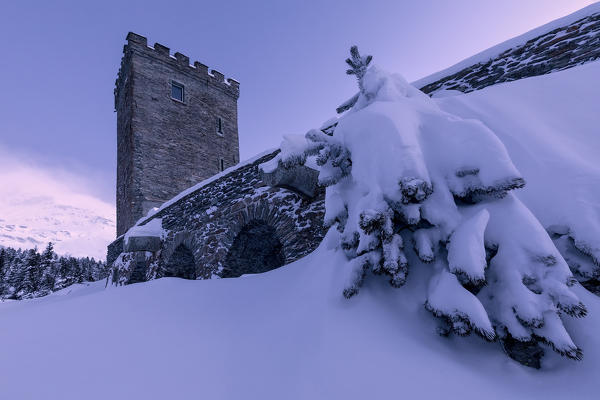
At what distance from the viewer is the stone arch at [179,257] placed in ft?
23.2

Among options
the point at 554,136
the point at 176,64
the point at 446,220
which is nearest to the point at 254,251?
the point at 446,220

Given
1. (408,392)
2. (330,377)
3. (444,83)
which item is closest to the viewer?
(408,392)

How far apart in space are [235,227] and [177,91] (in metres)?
11.2

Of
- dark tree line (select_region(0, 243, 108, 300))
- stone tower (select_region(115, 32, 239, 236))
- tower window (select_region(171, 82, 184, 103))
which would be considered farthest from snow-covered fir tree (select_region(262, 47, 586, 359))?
dark tree line (select_region(0, 243, 108, 300))

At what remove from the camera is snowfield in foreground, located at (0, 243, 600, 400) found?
132cm

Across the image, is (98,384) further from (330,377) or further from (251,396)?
(330,377)

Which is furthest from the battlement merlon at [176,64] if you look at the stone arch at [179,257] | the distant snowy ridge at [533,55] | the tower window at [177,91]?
the distant snowy ridge at [533,55]

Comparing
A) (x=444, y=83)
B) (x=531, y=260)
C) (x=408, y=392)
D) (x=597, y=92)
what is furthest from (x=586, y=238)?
(x=444, y=83)

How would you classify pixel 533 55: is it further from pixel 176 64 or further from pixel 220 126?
pixel 176 64

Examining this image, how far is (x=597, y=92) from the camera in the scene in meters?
2.64

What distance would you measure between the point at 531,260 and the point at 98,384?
7.31 ft

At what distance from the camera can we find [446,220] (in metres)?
1.69

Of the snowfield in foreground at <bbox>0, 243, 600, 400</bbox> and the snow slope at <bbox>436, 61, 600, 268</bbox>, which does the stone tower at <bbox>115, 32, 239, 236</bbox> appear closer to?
the snowfield in foreground at <bbox>0, 243, 600, 400</bbox>

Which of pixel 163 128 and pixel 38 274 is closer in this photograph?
pixel 163 128
